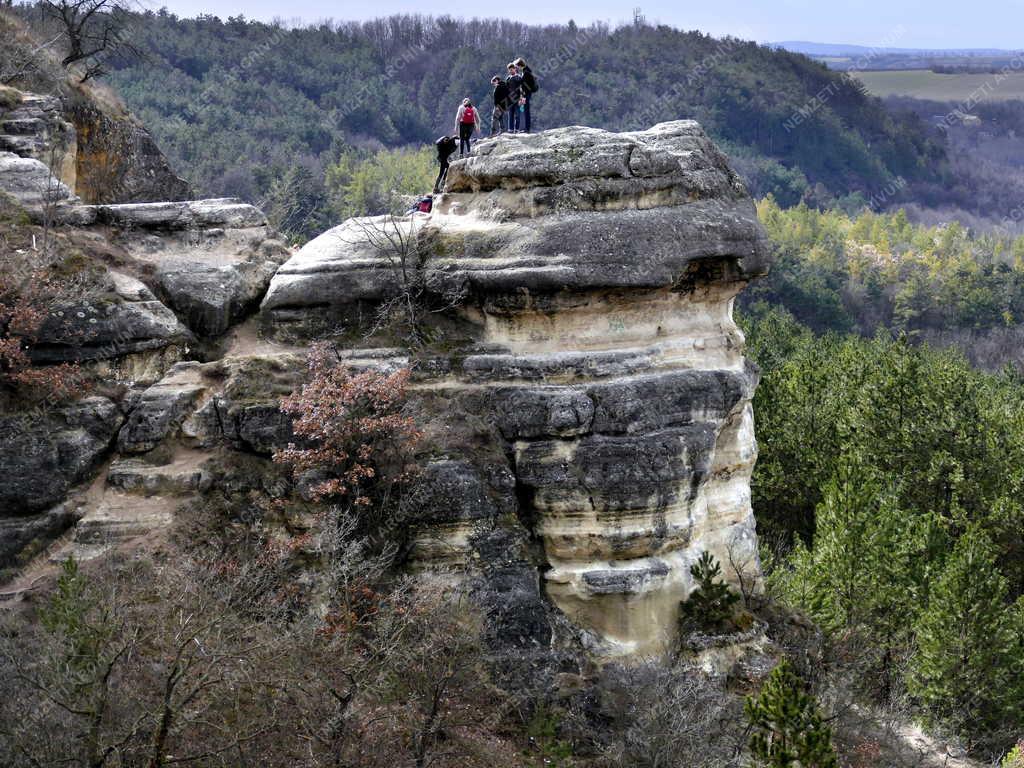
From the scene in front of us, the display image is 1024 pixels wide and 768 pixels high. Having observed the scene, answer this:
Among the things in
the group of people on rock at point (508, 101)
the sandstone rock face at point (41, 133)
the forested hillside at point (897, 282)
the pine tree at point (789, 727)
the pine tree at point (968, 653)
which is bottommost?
the forested hillside at point (897, 282)

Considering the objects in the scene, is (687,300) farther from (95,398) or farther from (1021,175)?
(1021,175)

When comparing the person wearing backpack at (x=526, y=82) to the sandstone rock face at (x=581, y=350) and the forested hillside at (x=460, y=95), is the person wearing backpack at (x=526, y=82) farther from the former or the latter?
the forested hillside at (x=460, y=95)

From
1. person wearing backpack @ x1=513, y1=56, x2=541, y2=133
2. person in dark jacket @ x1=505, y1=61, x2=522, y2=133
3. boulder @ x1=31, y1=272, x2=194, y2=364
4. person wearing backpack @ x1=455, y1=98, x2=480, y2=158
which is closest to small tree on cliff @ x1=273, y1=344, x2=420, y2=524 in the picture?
boulder @ x1=31, y1=272, x2=194, y2=364

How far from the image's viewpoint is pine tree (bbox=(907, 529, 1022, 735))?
27.8 metres

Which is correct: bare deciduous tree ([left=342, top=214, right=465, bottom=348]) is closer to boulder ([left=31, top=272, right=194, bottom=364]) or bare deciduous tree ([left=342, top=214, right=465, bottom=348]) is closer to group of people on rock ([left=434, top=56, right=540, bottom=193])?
group of people on rock ([left=434, top=56, right=540, bottom=193])

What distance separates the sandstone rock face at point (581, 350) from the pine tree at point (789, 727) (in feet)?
9.82

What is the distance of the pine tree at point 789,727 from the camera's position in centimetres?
1717

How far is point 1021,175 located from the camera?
156m

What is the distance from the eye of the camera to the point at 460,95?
116 metres

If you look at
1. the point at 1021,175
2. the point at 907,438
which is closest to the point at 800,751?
the point at 907,438

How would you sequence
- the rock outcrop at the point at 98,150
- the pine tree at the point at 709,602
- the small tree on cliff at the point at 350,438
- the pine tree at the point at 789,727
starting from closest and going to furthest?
the pine tree at the point at 789,727
the small tree on cliff at the point at 350,438
the pine tree at the point at 709,602
the rock outcrop at the point at 98,150

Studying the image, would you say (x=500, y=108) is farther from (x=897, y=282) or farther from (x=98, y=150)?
(x=897, y=282)

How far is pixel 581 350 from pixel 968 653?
13629 millimetres

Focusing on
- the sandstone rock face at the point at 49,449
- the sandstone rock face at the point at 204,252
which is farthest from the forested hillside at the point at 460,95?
the sandstone rock face at the point at 49,449
